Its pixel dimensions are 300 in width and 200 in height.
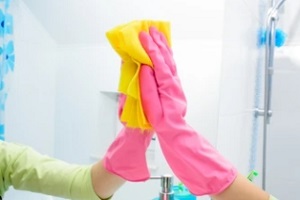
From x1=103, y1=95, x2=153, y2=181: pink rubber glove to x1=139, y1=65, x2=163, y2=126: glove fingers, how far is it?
0.20 ft

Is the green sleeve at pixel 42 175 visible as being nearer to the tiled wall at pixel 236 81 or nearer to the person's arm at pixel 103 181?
the person's arm at pixel 103 181

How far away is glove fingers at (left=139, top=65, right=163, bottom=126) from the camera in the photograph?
20.4 inches

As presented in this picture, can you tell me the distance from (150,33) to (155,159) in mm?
725

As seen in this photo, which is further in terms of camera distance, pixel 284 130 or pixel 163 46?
pixel 284 130

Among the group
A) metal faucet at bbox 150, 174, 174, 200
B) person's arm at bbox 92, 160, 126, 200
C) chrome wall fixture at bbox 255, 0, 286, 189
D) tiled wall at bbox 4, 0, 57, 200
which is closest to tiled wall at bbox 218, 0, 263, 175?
chrome wall fixture at bbox 255, 0, 286, 189

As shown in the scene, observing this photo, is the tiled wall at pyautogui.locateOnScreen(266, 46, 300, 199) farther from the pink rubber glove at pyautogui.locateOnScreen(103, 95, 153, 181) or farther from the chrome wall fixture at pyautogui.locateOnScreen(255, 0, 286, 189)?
the pink rubber glove at pyautogui.locateOnScreen(103, 95, 153, 181)

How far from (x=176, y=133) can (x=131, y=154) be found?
12 centimetres

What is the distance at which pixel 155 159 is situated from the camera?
1.20 meters

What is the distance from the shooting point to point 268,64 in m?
1.37

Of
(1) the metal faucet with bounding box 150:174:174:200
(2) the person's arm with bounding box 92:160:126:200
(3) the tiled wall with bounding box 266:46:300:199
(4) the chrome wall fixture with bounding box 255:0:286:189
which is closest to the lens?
(2) the person's arm with bounding box 92:160:126:200

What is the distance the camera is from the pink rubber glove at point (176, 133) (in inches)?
19.9

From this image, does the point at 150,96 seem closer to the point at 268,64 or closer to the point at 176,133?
the point at 176,133

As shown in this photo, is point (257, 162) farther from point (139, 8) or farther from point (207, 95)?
point (139, 8)

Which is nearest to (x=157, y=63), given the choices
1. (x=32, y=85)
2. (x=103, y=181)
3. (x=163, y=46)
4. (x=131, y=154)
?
(x=163, y=46)
